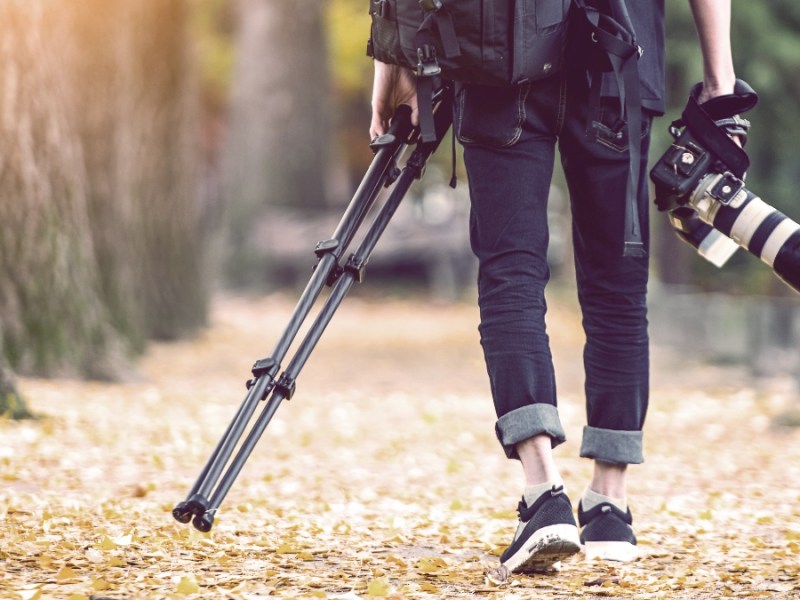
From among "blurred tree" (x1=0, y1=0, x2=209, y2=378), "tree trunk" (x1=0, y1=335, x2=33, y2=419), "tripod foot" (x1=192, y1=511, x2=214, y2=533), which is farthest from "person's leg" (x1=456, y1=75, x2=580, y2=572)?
"blurred tree" (x1=0, y1=0, x2=209, y2=378)

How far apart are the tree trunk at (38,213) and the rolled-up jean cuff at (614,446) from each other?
396 centimetres

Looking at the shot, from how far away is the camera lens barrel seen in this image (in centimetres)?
331

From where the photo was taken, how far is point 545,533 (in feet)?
10.2

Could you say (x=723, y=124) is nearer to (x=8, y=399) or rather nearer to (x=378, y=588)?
(x=378, y=588)

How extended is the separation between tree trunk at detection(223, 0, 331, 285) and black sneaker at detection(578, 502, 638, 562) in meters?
14.1

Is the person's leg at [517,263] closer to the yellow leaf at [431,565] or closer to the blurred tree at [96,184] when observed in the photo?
the yellow leaf at [431,565]

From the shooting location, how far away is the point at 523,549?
3141mm

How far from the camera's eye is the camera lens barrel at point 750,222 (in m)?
3.31

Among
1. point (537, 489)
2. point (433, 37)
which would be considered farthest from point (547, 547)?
point (433, 37)

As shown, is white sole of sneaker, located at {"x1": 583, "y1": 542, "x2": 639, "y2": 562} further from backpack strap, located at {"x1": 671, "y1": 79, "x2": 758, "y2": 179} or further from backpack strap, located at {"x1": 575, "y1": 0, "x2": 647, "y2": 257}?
backpack strap, located at {"x1": 671, "y1": 79, "x2": 758, "y2": 179}

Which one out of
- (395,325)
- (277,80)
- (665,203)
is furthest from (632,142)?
(277,80)

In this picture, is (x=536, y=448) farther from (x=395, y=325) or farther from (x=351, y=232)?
(x=395, y=325)

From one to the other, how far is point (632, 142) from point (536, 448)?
77 centimetres

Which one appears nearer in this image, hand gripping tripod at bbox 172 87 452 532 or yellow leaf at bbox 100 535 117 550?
hand gripping tripod at bbox 172 87 452 532
